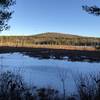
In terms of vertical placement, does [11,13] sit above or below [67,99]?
above

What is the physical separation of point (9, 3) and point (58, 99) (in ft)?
23.2

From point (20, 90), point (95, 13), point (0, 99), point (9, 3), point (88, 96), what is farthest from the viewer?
point (9, 3)

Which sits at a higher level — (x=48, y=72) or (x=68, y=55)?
(x=68, y=55)

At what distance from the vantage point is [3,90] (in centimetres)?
870

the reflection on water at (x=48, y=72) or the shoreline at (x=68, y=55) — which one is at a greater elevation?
the shoreline at (x=68, y=55)

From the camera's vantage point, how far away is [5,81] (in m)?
9.54

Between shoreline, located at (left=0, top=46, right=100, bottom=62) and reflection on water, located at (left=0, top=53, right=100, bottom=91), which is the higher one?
shoreline, located at (left=0, top=46, right=100, bottom=62)

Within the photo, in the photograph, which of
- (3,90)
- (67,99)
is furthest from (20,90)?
(67,99)

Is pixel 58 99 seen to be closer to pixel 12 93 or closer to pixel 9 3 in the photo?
pixel 12 93

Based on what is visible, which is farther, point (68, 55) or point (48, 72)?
point (68, 55)

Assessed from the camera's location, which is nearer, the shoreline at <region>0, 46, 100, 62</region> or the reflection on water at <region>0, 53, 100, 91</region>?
the reflection on water at <region>0, 53, 100, 91</region>

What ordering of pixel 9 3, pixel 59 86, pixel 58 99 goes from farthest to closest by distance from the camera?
pixel 9 3, pixel 59 86, pixel 58 99

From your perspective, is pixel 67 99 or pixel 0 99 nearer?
pixel 0 99

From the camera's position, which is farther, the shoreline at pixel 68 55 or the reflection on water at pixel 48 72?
the shoreline at pixel 68 55
